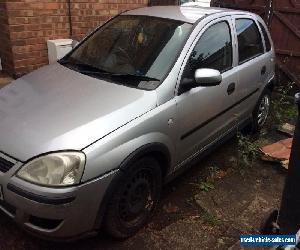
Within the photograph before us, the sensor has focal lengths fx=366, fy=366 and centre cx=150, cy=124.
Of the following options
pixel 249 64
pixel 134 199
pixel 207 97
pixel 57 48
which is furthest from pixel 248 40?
pixel 57 48

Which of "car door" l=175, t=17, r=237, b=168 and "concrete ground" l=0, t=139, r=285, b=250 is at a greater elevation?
"car door" l=175, t=17, r=237, b=168

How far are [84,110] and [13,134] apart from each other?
559mm

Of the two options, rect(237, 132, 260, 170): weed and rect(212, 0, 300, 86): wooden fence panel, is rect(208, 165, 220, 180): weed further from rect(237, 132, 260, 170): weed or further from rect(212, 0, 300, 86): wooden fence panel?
rect(212, 0, 300, 86): wooden fence panel

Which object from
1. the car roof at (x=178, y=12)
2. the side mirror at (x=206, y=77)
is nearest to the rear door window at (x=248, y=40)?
the car roof at (x=178, y=12)

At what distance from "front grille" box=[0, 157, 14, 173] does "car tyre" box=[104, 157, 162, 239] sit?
773mm

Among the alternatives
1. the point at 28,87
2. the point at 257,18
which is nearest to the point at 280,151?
the point at 257,18

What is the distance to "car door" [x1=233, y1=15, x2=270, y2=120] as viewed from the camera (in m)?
4.35

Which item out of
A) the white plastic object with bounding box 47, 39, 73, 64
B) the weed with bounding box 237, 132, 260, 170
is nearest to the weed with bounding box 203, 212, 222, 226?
the weed with bounding box 237, 132, 260, 170

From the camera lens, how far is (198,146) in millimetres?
3805

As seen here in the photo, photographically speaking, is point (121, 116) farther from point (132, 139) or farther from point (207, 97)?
point (207, 97)

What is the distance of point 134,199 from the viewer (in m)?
3.09

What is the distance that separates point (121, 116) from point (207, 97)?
117cm

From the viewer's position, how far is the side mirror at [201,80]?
3291mm

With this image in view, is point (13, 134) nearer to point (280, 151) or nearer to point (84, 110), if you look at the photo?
point (84, 110)
